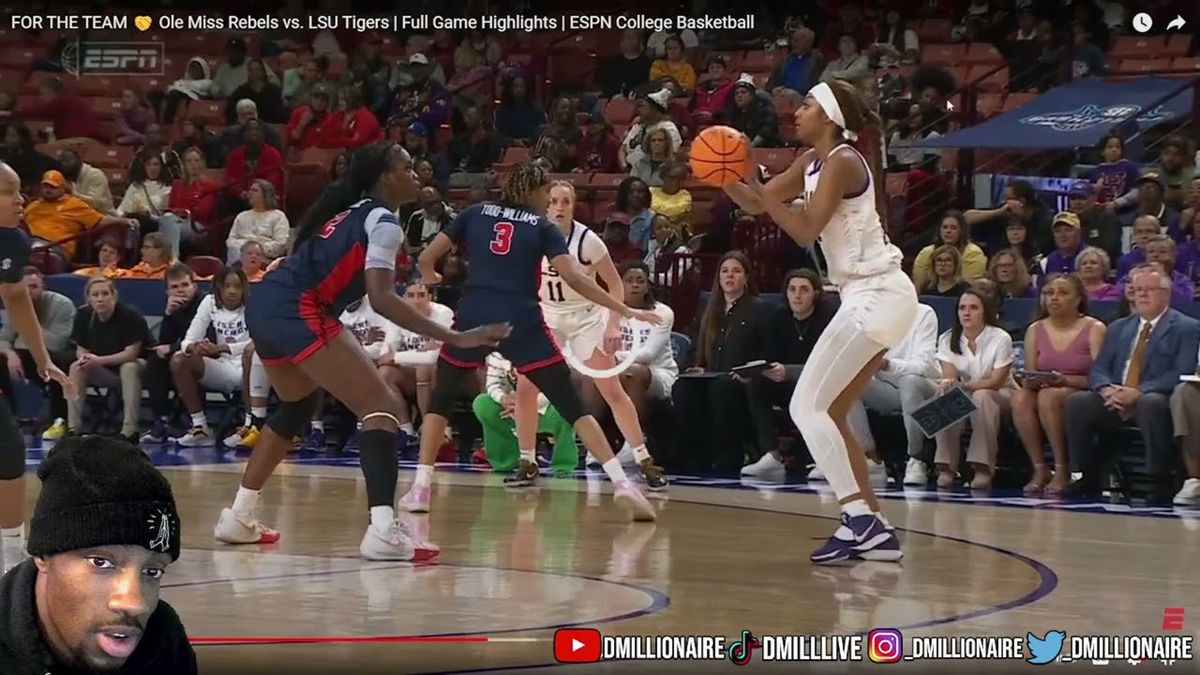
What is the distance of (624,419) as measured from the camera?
36.1ft

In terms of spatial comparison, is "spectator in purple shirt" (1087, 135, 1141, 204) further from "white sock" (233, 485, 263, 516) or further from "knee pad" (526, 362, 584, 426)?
"white sock" (233, 485, 263, 516)

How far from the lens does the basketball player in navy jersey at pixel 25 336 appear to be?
6.43m

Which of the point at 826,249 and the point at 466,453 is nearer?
the point at 826,249

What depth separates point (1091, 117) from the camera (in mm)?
15656

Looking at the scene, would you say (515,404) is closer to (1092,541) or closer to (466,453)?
(466,453)

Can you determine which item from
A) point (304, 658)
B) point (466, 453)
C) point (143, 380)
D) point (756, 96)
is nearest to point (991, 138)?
point (756, 96)

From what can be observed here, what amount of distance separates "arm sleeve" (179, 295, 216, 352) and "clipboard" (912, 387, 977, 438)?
5.25 meters

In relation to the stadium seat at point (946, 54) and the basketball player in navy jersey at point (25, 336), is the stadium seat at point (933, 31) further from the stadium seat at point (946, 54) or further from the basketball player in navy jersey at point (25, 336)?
the basketball player in navy jersey at point (25, 336)

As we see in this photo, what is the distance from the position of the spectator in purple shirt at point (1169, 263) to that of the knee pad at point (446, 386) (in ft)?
13.2

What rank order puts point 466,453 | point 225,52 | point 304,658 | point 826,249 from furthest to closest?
point 225,52 → point 466,453 → point 826,249 → point 304,658

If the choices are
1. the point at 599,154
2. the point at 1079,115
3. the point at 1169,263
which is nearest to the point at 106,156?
the point at 599,154

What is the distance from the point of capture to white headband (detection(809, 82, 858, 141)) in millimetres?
7770

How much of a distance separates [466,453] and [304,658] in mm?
7474

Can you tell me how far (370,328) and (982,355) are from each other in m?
4.21
